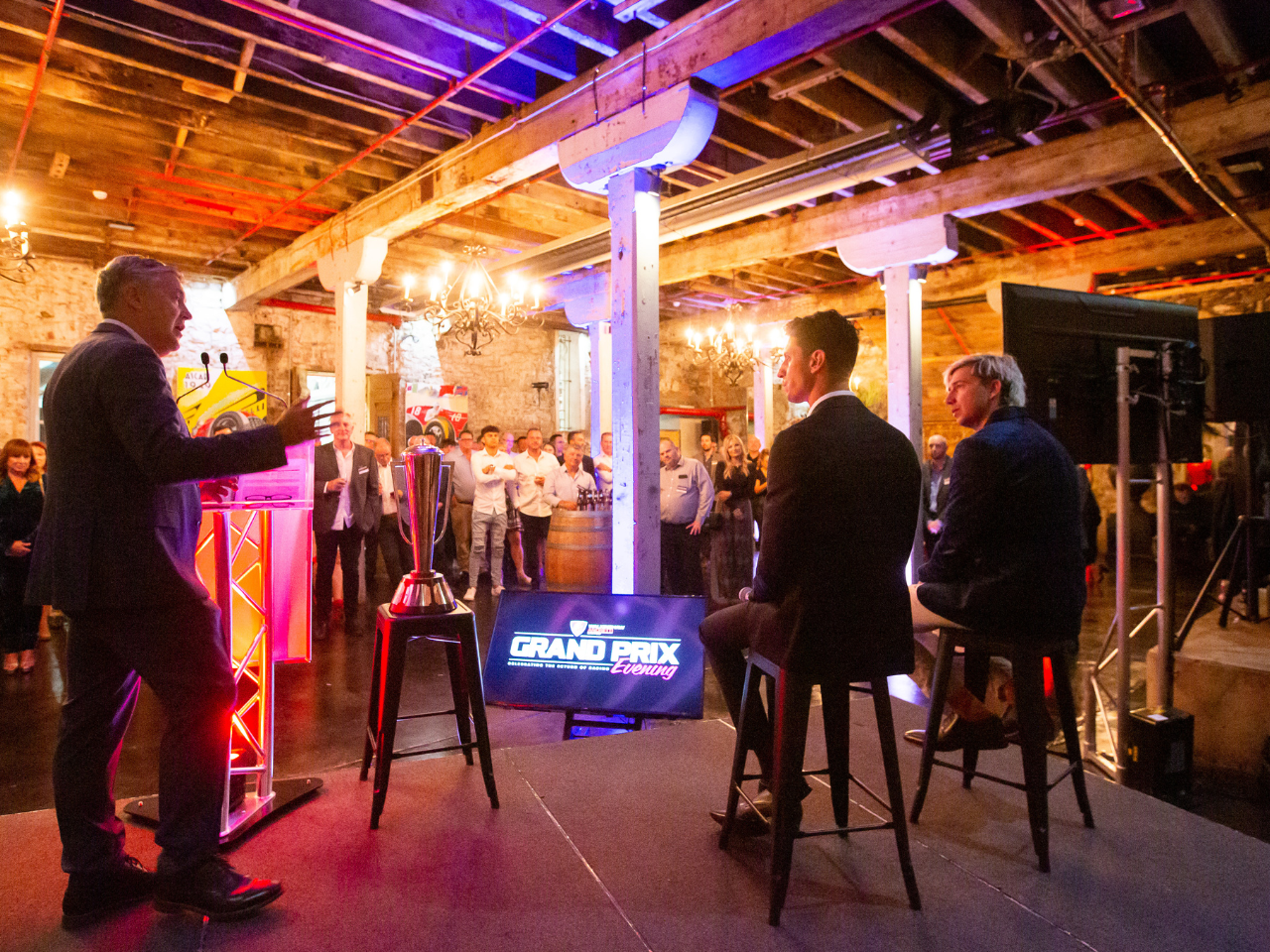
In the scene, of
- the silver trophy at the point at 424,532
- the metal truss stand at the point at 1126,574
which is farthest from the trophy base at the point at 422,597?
the metal truss stand at the point at 1126,574

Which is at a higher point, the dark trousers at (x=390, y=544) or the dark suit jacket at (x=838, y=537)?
the dark suit jacket at (x=838, y=537)

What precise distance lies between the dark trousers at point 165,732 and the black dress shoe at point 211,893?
0.03 m

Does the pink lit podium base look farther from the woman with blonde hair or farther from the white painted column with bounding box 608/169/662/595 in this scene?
the woman with blonde hair

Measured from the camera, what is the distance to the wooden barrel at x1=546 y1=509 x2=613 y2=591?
5.82 m

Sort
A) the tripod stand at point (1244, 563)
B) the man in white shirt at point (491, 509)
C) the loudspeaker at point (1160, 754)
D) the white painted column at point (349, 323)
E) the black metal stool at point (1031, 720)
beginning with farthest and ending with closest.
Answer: the man in white shirt at point (491, 509) → the white painted column at point (349, 323) → the tripod stand at point (1244, 563) → the loudspeaker at point (1160, 754) → the black metal stool at point (1031, 720)

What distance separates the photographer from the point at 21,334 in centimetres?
852

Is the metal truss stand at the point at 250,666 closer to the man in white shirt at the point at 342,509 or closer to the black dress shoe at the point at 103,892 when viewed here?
the black dress shoe at the point at 103,892

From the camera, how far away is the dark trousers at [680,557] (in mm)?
6254

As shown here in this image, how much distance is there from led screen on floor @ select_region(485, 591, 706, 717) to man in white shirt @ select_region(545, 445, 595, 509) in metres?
3.97

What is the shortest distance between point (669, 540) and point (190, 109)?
468cm

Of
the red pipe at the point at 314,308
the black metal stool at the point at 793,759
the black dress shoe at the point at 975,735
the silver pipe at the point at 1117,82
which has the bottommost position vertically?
the black dress shoe at the point at 975,735

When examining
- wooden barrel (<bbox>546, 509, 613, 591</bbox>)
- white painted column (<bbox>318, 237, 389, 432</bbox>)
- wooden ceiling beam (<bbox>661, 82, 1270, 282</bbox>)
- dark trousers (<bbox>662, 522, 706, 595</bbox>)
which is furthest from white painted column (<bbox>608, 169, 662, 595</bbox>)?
white painted column (<bbox>318, 237, 389, 432</bbox>)

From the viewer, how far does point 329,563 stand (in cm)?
582

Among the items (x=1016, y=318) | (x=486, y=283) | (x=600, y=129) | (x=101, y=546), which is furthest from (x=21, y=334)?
(x=1016, y=318)
